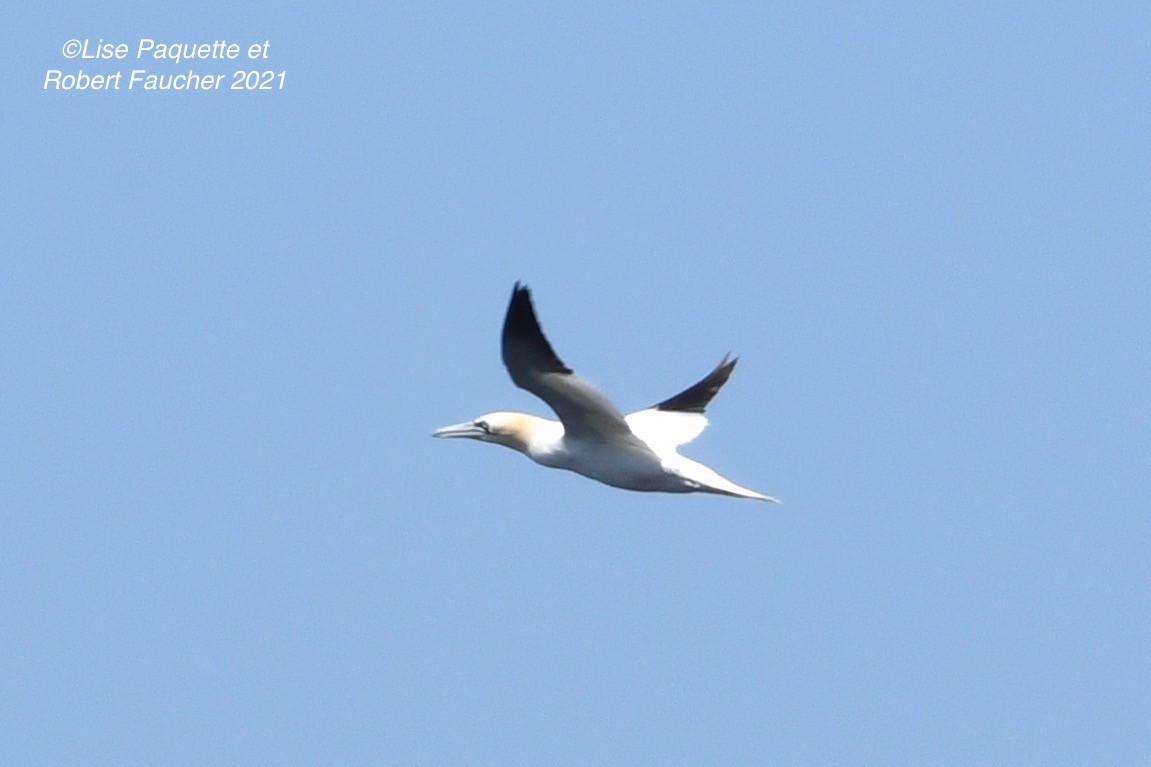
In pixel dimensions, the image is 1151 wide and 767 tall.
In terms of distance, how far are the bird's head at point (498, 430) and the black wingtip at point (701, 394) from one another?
245 cm

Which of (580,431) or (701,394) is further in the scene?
(701,394)

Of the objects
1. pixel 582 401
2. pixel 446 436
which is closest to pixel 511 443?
pixel 446 436

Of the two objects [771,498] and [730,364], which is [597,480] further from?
[730,364]

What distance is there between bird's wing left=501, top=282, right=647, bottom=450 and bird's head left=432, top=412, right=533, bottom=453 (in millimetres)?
853

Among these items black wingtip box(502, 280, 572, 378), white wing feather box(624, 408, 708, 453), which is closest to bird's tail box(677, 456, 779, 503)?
white wing feather box(624, 408, 708, 453)

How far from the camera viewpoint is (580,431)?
17938 mm

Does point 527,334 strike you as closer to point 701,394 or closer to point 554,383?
point 554,383

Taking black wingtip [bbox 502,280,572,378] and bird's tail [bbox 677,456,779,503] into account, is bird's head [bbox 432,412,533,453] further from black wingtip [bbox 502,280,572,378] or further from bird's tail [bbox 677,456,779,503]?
black wingtip [bbox 502,280,572,378]

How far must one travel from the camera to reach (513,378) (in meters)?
17.0

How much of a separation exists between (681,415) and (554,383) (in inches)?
163

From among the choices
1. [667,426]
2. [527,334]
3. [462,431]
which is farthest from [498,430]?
[527,334]

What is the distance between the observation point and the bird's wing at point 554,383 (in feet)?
53.5

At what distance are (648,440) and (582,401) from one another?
9.02 feet

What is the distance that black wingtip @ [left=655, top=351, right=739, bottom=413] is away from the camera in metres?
20.9
